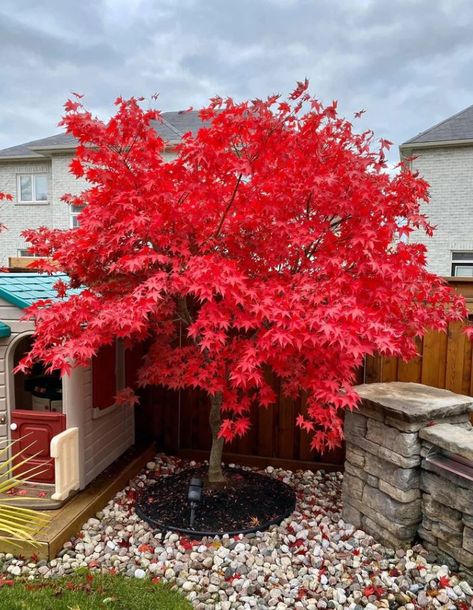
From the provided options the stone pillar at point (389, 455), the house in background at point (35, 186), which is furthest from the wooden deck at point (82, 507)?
the house in background at point (35, 186)

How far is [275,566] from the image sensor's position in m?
2.84

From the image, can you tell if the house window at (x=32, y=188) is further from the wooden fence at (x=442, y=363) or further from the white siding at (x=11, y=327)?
the wooden fence at (x=442, y=363)

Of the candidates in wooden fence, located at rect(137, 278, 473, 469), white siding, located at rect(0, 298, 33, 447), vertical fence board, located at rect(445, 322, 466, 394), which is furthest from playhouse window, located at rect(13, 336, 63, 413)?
vertical fence board, located at rect(445, 322, 466, 394)

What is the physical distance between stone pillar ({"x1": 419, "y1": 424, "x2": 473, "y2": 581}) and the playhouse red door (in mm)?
2727

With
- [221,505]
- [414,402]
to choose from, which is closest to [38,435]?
[221,505]

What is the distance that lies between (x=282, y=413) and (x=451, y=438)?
1.93m

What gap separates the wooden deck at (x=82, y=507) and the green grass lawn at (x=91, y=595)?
0.88 ft

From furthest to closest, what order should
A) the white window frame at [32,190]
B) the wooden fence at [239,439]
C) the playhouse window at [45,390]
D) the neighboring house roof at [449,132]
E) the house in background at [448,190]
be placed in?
the white window frame at [32,190]
the house in background at [448,190]
the neighboring house roof at [449,132]
the wooden fence at [239,439]
the playhouse window at [45,390]

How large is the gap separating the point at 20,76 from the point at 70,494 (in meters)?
13.2

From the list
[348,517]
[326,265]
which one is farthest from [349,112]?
[348,517]

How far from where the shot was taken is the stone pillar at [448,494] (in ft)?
8.57

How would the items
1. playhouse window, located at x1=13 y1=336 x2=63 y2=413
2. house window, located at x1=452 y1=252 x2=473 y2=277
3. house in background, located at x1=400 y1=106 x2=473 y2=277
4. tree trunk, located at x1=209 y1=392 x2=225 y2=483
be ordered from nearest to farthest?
tree trunk, located at x1=209 y1=392 x2=225 y2=483
playhouse window, located at x1=13 y1=336 x2=63 y2=413
house in background, located at x1=400 y1=106 x2=473 y2=277
house window, located at x1=452 y1=252 x2=473 y2=277

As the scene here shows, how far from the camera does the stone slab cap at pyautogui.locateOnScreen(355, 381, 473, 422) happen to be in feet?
9.37

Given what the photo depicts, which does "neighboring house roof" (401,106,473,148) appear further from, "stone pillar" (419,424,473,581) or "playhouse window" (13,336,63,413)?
"playhouse window" (13,336,63,413)
